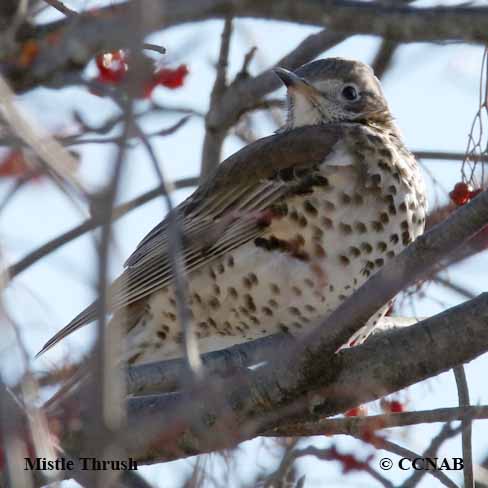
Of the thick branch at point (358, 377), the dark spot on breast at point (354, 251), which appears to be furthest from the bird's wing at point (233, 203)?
the thick branch at point (358, 377)

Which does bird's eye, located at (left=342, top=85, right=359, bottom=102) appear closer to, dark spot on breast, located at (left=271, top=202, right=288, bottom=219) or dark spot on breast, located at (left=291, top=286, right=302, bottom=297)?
dark spot on breast, located at (left=271, top=202, right=288, bottom=219)

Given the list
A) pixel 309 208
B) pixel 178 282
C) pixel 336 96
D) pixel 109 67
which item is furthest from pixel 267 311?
pixel 178 282

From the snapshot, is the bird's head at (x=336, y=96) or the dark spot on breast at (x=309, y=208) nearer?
the dark spot on breast at (x=309, y=208)

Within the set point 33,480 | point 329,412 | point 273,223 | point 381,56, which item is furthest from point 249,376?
point 381,56

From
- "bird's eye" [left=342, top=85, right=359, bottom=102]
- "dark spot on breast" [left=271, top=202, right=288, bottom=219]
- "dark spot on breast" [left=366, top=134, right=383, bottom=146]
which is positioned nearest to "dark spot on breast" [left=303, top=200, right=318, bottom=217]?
"dark spot on breast" [left=271, top=202, right=288, bottom=219]

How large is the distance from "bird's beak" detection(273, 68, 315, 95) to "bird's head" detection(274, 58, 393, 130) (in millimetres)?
17

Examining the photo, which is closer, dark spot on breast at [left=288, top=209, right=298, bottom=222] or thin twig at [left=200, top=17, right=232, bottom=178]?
dark spot on breast at [left=288, top=209, right=298, bottom=222]

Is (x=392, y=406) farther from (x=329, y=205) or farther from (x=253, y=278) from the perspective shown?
(x=329, y=205)

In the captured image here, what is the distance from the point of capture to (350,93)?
8242 millimetres

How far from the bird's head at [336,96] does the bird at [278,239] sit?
0.36m

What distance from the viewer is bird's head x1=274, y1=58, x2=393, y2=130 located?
8.07m

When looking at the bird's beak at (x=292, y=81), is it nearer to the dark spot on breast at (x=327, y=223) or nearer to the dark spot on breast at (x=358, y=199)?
the dark spot on breast at (x=358, y=199)

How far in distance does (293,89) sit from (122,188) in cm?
→ 518

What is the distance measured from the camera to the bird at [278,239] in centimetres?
677
